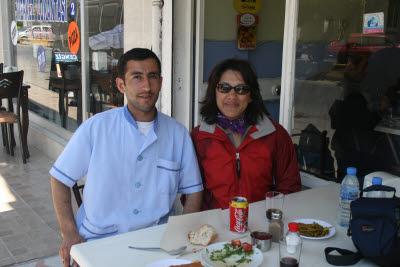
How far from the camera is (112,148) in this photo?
223cm

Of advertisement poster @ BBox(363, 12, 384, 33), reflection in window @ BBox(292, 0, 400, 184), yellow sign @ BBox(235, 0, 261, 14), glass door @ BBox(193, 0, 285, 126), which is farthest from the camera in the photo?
yellow sign @ BBox(235, 0, 261, 14)

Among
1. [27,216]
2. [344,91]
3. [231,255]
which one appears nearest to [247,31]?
[344,91]

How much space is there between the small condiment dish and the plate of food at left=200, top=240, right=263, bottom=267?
38 mm

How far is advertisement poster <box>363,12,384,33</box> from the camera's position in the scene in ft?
9.44

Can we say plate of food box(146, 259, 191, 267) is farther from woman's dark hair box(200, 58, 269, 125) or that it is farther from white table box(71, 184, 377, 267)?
woman's dark hair box(200, 58, 269, 125)

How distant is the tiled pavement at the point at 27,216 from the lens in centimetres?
351

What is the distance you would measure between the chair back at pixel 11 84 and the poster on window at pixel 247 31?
10.8ft

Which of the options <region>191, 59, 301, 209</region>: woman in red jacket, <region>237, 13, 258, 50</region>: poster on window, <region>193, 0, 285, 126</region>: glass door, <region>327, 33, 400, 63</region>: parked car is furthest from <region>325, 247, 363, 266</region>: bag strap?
<region>237, 13, 258, 50</region>: poster on window

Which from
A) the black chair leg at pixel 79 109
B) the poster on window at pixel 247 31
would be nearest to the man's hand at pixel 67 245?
the poster on window at pixel 247 31

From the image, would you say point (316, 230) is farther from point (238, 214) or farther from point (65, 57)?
point (65, 57)

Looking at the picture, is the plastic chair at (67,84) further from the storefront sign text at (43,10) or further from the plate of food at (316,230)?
the plate of food at (316,230)

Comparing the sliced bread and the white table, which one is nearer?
the white table

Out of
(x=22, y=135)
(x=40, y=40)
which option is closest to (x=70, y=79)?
(x=22, y=135)

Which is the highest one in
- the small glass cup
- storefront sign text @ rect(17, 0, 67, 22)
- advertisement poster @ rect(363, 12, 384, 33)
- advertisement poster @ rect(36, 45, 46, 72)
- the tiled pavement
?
storefront sign text @ rect(17, 0, 67, 22)
